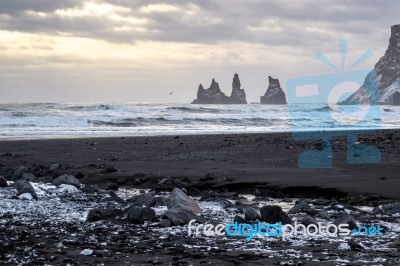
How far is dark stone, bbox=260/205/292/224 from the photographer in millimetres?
6570

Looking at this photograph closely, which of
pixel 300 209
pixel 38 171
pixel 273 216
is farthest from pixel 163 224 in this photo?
pixel 38 171

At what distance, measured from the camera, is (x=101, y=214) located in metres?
7.17

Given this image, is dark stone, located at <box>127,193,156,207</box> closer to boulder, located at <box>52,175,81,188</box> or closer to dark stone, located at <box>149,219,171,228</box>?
dark stone, located at <box>149,219,171,228</box>

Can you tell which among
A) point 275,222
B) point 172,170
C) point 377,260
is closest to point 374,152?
→ point 172,170

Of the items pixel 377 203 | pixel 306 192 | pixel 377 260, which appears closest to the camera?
pixel 377 260

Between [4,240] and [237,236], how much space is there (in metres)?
2.65

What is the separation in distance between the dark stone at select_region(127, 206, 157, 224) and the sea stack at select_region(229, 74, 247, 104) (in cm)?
17168

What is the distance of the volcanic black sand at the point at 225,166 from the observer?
387 inches

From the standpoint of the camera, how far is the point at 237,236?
19.5 feet

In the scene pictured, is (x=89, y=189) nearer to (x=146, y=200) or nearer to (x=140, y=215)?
(x=146, y=200)

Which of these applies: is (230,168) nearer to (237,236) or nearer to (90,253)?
(237,236)

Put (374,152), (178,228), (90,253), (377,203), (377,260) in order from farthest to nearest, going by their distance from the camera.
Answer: (374,152), (377,203), (178,228), (90,253), (377,260)

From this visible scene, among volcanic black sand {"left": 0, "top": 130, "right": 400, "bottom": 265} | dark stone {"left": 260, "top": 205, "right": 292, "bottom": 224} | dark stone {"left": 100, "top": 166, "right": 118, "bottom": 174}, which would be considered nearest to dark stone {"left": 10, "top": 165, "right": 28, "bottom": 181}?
volcanic black sand {"left": 0, "top": 130, "right": 400, "bottom": 265}

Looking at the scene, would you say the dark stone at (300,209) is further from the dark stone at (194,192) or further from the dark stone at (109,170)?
the dark stone at (109,170)
